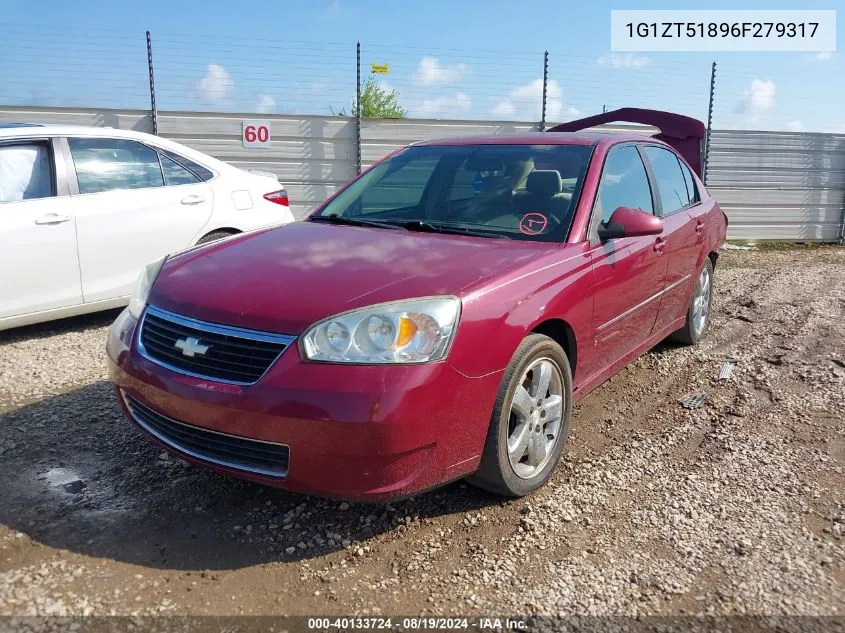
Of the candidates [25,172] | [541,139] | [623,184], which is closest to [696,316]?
[623,184]

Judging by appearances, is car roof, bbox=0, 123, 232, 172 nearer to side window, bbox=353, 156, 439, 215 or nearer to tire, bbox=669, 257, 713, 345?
side window, bbox=353, 156, 439, 215

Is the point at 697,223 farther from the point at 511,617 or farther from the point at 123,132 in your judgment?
the point at 123,132

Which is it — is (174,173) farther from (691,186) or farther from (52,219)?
(691,186)

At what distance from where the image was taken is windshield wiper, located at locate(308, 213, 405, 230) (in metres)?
3.57

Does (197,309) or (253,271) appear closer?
(197,309)

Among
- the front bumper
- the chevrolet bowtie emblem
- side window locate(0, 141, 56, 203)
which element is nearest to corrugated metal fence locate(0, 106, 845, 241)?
side window locate(0, 141, 56, 203)

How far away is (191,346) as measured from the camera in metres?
2.60

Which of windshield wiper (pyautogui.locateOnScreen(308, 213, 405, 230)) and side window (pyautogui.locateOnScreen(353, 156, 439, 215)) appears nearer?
windshield wiper (pyautogui.locateOnScreen(308, 213, 405, 230))

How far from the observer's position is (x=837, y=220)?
1180 centimetres

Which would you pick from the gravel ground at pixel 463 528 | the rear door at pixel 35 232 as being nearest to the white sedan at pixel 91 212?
the rear door at pixel 35 232

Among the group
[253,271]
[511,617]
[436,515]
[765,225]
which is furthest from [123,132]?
[765,225]

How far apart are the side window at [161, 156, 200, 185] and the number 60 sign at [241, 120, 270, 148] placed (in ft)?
14.9

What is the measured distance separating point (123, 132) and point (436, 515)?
172 inches

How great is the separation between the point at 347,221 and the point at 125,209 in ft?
8.13
